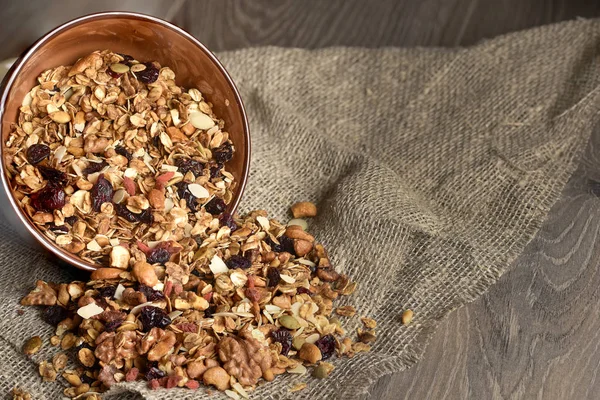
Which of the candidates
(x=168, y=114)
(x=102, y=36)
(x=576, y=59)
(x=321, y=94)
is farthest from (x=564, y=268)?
(x=102, y=36)

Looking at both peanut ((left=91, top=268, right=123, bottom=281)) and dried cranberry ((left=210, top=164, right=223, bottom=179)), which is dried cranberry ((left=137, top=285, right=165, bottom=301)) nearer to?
peanut ((left=91, top=268, right=123, bottom=281))

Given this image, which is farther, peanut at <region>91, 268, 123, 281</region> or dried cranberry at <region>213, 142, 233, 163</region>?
dried cranberry at <region>213, 142, 233, 163</region>

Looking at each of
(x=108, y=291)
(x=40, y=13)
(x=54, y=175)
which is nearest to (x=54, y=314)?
(x=108, y=291)

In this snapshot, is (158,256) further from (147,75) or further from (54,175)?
(147,75)

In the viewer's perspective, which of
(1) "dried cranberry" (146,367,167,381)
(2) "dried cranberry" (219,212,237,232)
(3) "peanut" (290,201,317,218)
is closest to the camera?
(1) "dried cranberry" (146,367,167,381)

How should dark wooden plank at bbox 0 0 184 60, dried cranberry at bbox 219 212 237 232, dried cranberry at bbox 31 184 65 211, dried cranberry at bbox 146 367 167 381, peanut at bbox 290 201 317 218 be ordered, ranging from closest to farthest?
dried cranberry at bbox 146 367 167 381 → dried cranberry at bbox 31 184 65 211 → dried cranberry at bbox 219 212 237 232 → peanut at bbox 290 201 317 218 → dark wooden plank at bbox 0 0 184 60

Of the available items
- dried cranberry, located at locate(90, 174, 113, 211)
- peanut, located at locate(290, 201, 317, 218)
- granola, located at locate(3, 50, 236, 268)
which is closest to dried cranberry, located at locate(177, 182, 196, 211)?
granola, located at locate(3, 50, 236, 268)

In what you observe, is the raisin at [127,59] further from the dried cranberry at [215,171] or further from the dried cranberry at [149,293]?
the dried cranberry at [149,293]
